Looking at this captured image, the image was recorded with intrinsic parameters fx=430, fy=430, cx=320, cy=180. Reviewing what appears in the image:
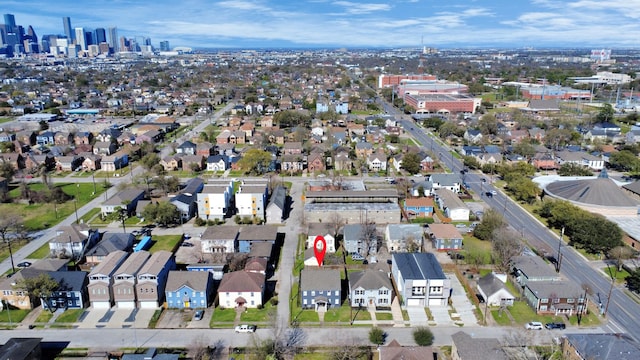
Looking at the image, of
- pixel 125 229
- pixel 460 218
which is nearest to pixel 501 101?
pixel 460 218

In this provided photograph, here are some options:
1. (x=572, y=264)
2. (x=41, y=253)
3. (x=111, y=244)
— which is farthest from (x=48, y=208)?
(x=572, y=264)

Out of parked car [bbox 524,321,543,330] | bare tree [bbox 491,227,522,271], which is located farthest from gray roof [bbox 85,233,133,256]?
parked car [bbox 524,321,543,330]

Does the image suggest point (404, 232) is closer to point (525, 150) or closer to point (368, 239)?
point (368, 239)

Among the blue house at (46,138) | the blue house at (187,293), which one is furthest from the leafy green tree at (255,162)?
the blue house at (46,138)

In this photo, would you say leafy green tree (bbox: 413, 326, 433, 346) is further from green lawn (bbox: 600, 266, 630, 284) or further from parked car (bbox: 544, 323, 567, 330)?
green lawn (bbox: 600, 266, 630, 284)

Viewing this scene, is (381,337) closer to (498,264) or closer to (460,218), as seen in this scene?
(498,264)

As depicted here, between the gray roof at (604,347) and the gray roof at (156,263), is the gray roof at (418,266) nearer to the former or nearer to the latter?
the gray roof at (604,347)
